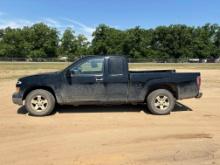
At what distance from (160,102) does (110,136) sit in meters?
3.21

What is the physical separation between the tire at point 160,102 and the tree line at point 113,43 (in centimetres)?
9491

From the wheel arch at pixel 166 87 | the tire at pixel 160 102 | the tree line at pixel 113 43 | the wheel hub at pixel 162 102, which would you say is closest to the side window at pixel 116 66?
the wheel arch at pixel 166 87

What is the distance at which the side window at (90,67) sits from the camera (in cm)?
1116

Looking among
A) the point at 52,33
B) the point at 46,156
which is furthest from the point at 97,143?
the point at 52,33

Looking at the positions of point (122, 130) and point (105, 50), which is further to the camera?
point (105, 50)

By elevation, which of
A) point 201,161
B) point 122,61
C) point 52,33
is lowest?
point 201,161

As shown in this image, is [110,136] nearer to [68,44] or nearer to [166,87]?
[166,87]

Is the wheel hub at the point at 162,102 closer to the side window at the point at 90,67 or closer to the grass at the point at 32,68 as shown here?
the side window at the point at 90,67

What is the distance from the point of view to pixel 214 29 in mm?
131125

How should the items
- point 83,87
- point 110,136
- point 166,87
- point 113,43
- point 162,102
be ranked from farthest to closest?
point 113,43, point 166,87, point 162,102, point 83,87, point 110,136

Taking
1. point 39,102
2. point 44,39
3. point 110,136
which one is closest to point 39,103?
point 39,102

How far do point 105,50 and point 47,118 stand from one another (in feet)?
322

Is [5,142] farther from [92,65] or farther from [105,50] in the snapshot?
[105,50]

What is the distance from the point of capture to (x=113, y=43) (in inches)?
4296
